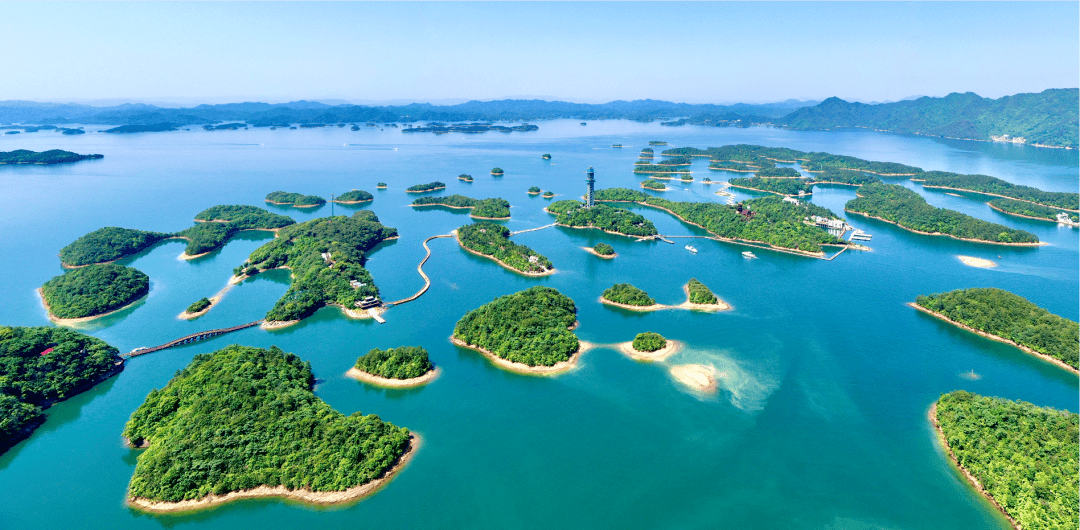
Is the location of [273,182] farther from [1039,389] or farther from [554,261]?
[1039,389]

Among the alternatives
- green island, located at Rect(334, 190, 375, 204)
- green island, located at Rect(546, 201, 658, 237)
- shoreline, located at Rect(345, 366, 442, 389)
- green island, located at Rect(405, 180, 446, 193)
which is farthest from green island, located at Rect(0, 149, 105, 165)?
shoreline, located at Rect(345, 366, 442, 389)

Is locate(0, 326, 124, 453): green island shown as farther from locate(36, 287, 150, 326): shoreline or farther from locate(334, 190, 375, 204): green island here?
locate(334, 190, 375, 204): green island

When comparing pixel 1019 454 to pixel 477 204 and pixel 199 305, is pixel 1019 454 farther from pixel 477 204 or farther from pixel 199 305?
pixel 477 204

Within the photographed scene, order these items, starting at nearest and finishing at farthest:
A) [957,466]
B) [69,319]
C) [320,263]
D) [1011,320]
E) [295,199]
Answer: [957,466], [1011,320], [69,319], [320,263], [295,199]

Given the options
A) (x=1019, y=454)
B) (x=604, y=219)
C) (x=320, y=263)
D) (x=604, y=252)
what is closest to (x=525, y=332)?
(x=320, y=263)

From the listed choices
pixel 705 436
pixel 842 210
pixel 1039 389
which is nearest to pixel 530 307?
pixel 705 436

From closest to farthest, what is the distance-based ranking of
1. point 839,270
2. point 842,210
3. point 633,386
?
point 633,386
point 839,270
point 842,210

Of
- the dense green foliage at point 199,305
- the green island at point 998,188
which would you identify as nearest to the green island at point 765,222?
the green island at point 998,188
